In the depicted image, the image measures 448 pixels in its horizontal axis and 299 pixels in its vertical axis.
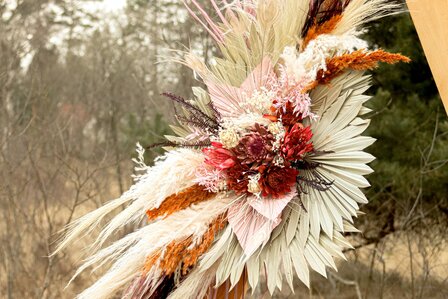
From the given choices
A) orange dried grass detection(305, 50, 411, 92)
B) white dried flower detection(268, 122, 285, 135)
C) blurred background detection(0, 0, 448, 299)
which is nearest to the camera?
orange dried grass detection(305, 50, 411, 92)

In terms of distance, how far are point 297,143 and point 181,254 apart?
364mm

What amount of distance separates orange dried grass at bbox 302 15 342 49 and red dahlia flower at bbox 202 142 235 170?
0.30 meters

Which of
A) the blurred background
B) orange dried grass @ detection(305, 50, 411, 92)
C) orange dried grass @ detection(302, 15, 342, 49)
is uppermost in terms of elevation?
orange dried grass @ detection(302, 15, 342, 49)

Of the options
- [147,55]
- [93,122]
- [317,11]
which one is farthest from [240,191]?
[93,122]

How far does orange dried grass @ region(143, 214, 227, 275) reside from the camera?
1.51 m

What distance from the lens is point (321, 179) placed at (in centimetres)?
147

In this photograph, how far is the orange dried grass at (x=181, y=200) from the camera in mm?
1598

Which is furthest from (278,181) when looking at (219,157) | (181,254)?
(181,254)

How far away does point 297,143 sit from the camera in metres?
1.51

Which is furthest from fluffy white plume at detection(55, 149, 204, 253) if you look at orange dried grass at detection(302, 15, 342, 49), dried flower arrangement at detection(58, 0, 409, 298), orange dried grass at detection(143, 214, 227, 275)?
orange dried grass at detection(302, 15, 342, 49)

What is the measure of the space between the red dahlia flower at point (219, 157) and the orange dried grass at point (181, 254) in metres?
0.13

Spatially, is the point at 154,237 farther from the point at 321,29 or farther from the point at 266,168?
the point at 321,29

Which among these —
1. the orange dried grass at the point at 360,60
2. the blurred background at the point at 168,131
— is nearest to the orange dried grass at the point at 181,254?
the orange dried grass at the point at 360,60

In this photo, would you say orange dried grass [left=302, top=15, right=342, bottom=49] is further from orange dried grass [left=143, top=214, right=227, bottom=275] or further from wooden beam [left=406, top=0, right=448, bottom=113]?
orange dried grass [left=143, top=214, right=227, bottom=275]
